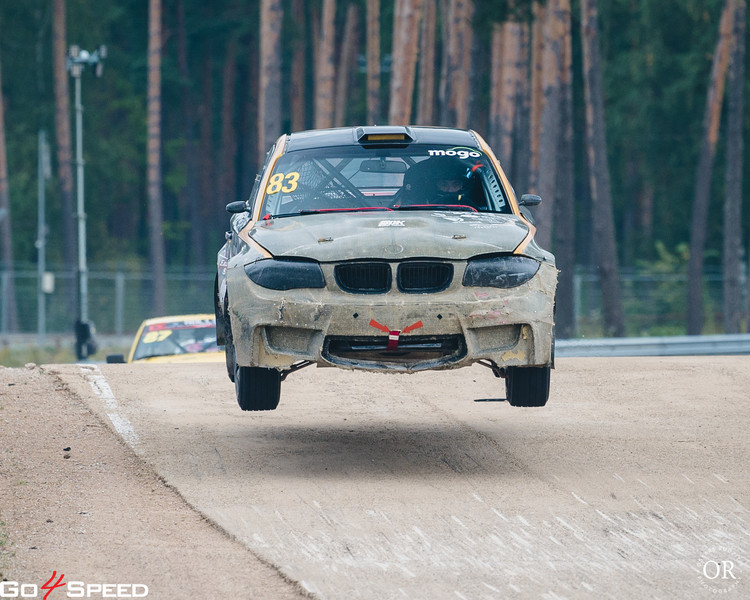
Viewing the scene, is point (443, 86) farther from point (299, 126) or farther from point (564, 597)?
point (564, 597)

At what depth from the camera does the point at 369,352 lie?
378 inches

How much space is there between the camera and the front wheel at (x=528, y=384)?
34.0 ft

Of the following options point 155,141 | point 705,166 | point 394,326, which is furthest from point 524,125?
point 394,326

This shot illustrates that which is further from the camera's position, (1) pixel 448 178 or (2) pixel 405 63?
(2) pixel 405 63

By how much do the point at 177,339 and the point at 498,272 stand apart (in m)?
9.25

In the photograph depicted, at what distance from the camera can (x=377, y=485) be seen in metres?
10.2

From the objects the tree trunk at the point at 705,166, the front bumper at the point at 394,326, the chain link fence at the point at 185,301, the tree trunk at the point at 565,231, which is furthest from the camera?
the chain link fence at the point at 185,301

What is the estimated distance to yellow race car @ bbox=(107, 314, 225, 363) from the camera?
1789cm

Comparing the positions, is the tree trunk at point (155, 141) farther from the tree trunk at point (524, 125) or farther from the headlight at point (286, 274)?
the headlight at point (286, 274)

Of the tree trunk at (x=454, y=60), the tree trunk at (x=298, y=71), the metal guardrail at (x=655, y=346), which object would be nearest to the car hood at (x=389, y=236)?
the metal guardrail at (x=655, y=346)

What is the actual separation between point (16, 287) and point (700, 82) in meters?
25.1

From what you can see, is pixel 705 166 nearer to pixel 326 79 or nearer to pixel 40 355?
pixel 326 79

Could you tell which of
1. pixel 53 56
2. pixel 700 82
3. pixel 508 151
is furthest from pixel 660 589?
pixel 53 56

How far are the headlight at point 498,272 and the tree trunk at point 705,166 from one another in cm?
3182
